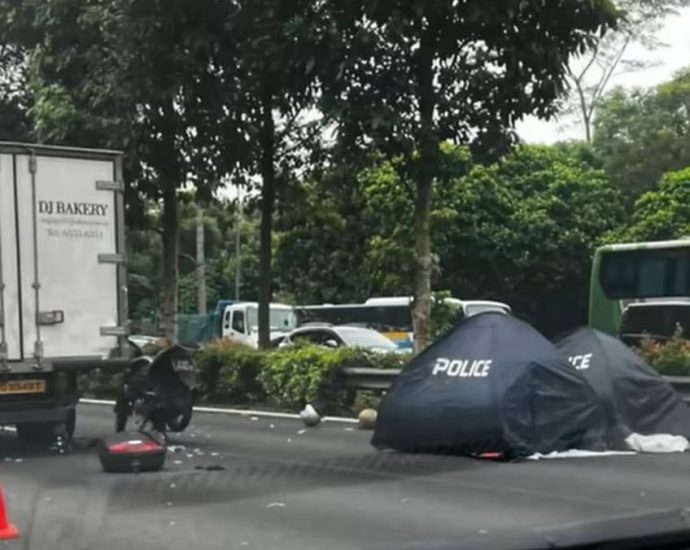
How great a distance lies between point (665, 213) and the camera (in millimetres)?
35969

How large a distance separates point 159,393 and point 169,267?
8.45 meters

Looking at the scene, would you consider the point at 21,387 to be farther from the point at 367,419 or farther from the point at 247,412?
the point at 247,412

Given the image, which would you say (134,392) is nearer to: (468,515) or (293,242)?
(468,515)

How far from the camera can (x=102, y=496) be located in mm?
8805

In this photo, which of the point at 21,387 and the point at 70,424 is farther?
the point at 70,424

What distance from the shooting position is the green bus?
2169 centimetres

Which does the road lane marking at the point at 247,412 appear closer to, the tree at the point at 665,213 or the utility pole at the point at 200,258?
the utility pole at the point at 200,258

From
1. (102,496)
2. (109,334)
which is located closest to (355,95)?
(109,334)

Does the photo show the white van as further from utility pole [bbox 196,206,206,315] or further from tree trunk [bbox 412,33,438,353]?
tree trunk [bbox 412,33,438,353]

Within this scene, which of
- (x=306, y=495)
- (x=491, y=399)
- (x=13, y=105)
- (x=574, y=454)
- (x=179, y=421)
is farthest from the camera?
(x=13, y=105)

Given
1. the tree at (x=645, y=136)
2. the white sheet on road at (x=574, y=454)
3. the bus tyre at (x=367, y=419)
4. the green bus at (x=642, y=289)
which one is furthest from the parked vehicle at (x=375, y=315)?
the white sheet on road at (x=574, y=454)

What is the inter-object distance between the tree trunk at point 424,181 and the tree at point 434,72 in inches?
0.5

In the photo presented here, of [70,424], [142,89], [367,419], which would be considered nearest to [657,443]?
[367,419]

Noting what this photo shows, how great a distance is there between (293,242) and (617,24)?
755 inches
